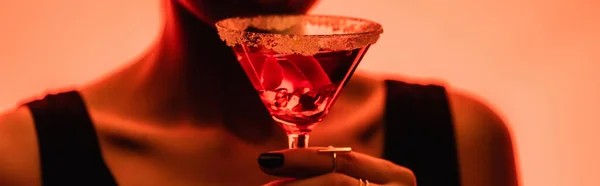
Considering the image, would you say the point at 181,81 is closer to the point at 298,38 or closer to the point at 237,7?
the point at 237,7

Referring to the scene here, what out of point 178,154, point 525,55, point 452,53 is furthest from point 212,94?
point 525,55

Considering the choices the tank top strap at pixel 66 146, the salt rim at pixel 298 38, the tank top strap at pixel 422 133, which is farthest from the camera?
the tank top strap at pixel 422 133

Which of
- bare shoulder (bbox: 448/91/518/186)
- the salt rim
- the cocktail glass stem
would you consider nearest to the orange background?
bare shoulder (bbox: 448/91/518/186)

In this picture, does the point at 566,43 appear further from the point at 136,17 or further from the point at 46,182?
the point at 46,182

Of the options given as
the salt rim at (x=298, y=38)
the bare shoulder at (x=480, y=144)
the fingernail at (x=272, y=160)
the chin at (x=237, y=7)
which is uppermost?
the chin at (x=237, y=7)

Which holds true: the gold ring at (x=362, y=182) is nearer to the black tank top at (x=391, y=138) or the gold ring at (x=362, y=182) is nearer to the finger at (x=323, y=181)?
the finger at (x=323, y=181)

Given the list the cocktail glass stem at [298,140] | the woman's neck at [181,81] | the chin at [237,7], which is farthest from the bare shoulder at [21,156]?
the cocktail glass stem at [298,140]
